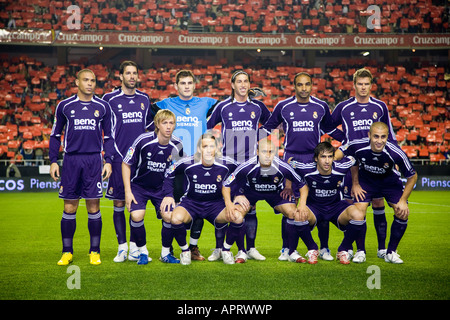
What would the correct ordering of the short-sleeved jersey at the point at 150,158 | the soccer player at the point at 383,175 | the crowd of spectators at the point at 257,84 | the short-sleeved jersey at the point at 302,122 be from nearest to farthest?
the soccer player at the point at 383,175, the short-sleeved jersey at the point at 150,158, the short-sleeved jersey at the point at 302,122, the crowd of spectators at the point at 257,84

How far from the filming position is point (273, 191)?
6.14 m

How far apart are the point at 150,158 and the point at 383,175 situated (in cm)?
269

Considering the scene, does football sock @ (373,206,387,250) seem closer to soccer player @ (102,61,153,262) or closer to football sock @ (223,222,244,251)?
football sock @ (223,222,244,251)

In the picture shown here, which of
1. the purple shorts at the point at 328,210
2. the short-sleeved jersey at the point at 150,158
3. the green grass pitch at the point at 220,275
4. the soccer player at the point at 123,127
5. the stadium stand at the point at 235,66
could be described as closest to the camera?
the green grass pitch at the point at 220,275

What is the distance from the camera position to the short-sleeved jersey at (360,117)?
6406 millimetres

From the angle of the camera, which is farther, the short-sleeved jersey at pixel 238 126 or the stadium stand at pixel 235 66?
the stadium stand at pixel 235 66

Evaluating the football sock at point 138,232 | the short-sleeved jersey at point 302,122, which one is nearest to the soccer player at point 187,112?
the football sock at point 138,232

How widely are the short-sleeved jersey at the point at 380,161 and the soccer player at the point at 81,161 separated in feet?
9.43

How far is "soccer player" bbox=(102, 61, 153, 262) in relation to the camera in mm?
6137

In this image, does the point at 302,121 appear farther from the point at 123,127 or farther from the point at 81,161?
the point at 81,161

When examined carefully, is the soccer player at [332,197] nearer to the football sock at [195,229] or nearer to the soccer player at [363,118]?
the soccer player at [363,118]

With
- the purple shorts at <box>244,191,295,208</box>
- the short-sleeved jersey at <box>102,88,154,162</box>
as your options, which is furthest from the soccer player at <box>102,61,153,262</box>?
the purple shorts at <box>244,191,295,208</box>

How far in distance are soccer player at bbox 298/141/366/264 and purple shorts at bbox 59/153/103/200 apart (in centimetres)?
238

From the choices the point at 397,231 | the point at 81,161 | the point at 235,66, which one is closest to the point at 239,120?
the point at 81,161
